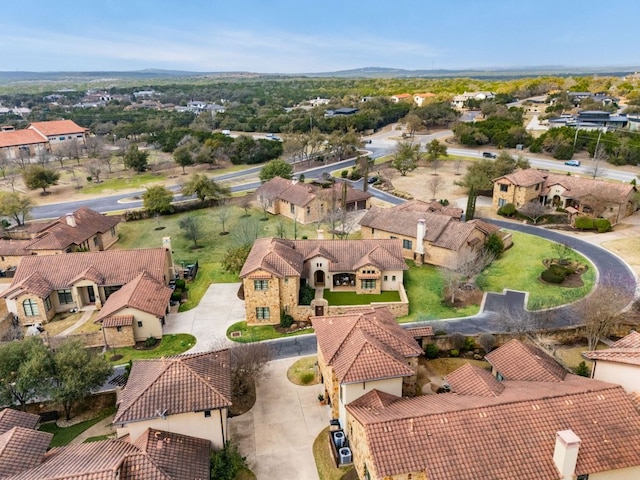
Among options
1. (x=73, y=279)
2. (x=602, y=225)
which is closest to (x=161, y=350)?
(x=73, y=279)

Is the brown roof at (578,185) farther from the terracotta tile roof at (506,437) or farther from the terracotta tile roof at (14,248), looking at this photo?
the terracotta tile roof at (14,248)

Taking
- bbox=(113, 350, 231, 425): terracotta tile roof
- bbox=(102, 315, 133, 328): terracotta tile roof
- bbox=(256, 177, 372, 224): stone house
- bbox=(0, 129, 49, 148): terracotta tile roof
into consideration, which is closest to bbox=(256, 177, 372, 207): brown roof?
bbox=(256, 177, 372, 224): stone house

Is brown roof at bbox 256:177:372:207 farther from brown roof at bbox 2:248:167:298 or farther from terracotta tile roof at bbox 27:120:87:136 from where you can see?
terracotta tile roof at bbox 27:120:87:136

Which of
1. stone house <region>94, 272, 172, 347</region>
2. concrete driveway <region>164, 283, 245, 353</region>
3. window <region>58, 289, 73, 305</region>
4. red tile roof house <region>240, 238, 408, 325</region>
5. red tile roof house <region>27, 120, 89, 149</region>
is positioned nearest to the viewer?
stone house <region>94, 272, 172, 347</region>

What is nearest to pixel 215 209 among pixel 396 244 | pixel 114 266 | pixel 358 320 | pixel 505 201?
pixel 114 266

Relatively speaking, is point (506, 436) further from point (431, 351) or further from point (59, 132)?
point (59, 132)

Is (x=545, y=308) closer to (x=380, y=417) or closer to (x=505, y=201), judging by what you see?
(x=380, y=417)

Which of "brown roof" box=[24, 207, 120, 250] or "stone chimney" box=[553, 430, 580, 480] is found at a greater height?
"stone chimney" box=[553, 430, 580, 480]
